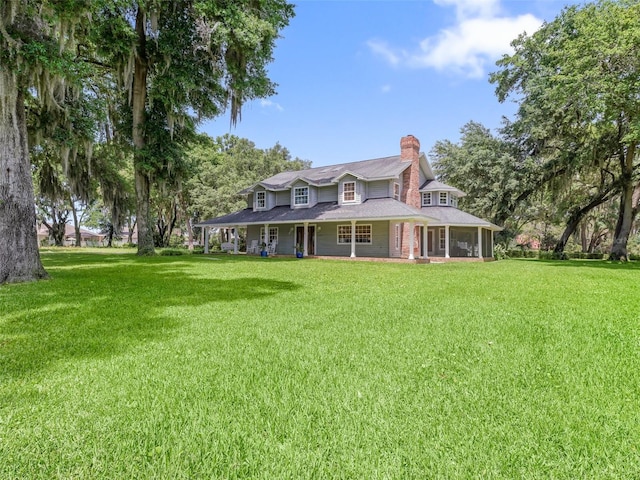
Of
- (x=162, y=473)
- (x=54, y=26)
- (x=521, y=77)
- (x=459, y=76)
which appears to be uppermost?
(x=521, y=77)

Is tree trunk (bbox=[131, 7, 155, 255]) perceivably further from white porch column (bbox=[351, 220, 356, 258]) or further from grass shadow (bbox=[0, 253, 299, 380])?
white porch column (bbox=[351, 220, 356, 258])

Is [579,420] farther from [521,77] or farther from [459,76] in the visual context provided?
[521,77]

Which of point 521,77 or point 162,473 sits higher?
point 521,77

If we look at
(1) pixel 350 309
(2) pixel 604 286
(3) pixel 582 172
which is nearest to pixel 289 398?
(1) pixel 350 309

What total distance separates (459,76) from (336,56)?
20.3ft

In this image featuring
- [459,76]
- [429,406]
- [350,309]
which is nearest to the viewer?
[429,406]

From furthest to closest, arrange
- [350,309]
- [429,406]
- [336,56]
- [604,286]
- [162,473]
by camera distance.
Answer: [336,56] < [604,286] < [350,309] < [429,406] < [162,473]

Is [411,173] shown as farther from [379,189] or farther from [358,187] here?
[358,187]

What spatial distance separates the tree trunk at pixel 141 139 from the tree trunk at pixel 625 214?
2749 cm

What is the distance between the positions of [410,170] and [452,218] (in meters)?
3.99

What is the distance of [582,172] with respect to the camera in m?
22.7

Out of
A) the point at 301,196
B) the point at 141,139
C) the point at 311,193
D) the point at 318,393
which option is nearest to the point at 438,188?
the point at 311,193

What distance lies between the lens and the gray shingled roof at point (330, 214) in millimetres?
18281

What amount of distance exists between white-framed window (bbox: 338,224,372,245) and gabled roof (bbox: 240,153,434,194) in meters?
2.91
